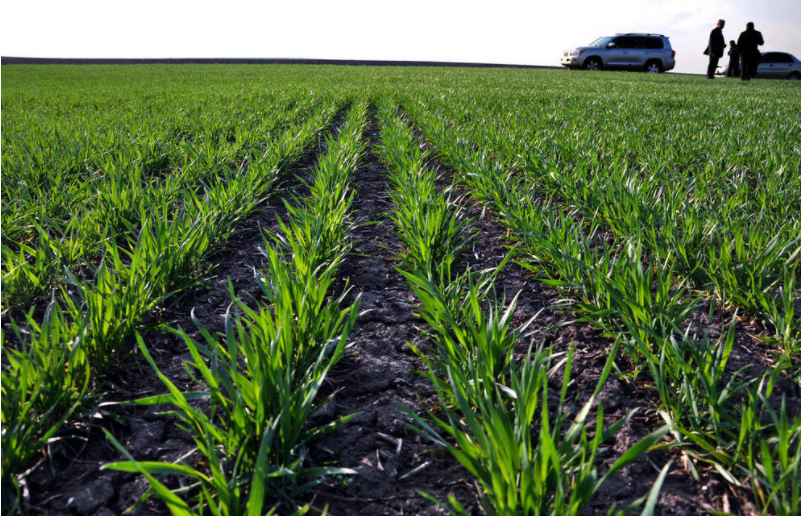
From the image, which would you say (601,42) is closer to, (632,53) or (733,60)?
(632,53)

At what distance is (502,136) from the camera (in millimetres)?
5238

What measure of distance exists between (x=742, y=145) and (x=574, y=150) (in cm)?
171

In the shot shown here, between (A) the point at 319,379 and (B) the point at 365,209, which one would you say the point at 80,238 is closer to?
(B) the point at 365,209

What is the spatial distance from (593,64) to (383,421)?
26.7 m

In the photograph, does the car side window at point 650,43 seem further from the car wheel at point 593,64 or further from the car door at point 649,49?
the car wheel at point 593,64

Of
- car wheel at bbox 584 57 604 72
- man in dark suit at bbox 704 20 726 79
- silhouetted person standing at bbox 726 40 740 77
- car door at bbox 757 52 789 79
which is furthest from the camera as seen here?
→ car wheel at bbox 584 57 604 72

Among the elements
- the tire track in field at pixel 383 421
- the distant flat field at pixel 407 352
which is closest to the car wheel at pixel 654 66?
the distant flat field at pixel 407 352

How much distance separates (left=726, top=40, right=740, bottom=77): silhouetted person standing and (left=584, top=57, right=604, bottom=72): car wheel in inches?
208

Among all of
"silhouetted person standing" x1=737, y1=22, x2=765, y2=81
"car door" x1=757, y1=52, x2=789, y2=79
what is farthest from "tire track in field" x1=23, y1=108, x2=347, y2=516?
"car door" x1=757, y1=52, x2=789, y2=79

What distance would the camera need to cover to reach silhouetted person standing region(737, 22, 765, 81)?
1631cm

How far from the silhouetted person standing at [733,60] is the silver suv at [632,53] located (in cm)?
260

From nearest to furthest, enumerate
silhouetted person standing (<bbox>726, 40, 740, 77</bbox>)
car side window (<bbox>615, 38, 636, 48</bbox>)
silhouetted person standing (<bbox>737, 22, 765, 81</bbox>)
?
silhouetted person standing (<bbox>737, 22, 765, 81</bbox>), silhouetted person standing (<bbox>726, 40, 740, 77</bbox>), car side window (<bbox>615, 38, 636, 48</bbox>)

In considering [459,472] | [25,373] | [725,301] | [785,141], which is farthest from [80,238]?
[785,141]

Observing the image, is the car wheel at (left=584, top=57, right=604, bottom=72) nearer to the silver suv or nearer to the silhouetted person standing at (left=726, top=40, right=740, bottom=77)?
the silver suv
